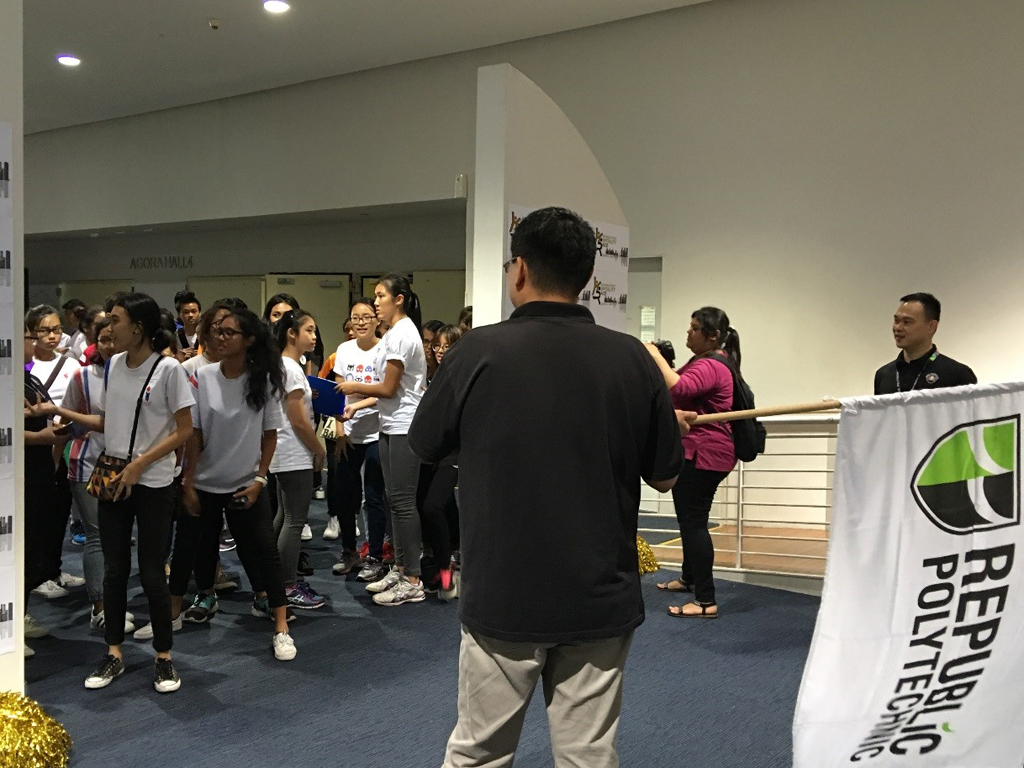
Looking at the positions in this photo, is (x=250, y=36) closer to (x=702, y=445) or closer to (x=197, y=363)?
(x=197, y=363)

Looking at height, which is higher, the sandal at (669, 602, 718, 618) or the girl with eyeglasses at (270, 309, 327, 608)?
the girl with eyeglasses at (270, 309, 327, 608)

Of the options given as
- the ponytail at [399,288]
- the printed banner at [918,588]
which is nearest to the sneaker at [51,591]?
the ponytail at [399,288]

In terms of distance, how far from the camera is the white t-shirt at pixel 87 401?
390 cm

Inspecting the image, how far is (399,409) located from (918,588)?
2955 millimetres

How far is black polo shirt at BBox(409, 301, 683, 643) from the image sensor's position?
1.87 meters

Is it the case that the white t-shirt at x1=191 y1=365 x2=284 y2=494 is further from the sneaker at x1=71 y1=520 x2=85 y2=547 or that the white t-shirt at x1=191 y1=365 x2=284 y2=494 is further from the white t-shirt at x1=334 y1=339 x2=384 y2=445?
the sneaker at x1=71 y1=520 x2=85 y2=547

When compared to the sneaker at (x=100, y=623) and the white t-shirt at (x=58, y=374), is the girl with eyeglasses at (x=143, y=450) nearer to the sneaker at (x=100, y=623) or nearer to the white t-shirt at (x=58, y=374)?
the sneaker at (x=100, y=623)

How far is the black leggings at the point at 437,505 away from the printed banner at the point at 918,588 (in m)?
2.87

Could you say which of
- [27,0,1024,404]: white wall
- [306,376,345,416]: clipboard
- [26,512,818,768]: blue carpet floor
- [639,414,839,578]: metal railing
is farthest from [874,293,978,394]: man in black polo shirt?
[306,376,345,416]: clipboard

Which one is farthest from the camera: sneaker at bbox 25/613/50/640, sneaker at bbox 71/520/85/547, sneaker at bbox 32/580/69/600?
sneaker at bbox 71/520/85/547

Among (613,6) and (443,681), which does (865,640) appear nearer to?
(443,681)

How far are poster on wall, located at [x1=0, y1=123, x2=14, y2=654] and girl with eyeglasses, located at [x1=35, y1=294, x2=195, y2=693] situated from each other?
1.54ft

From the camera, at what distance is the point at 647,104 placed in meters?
7.95

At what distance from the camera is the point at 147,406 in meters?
3.51
